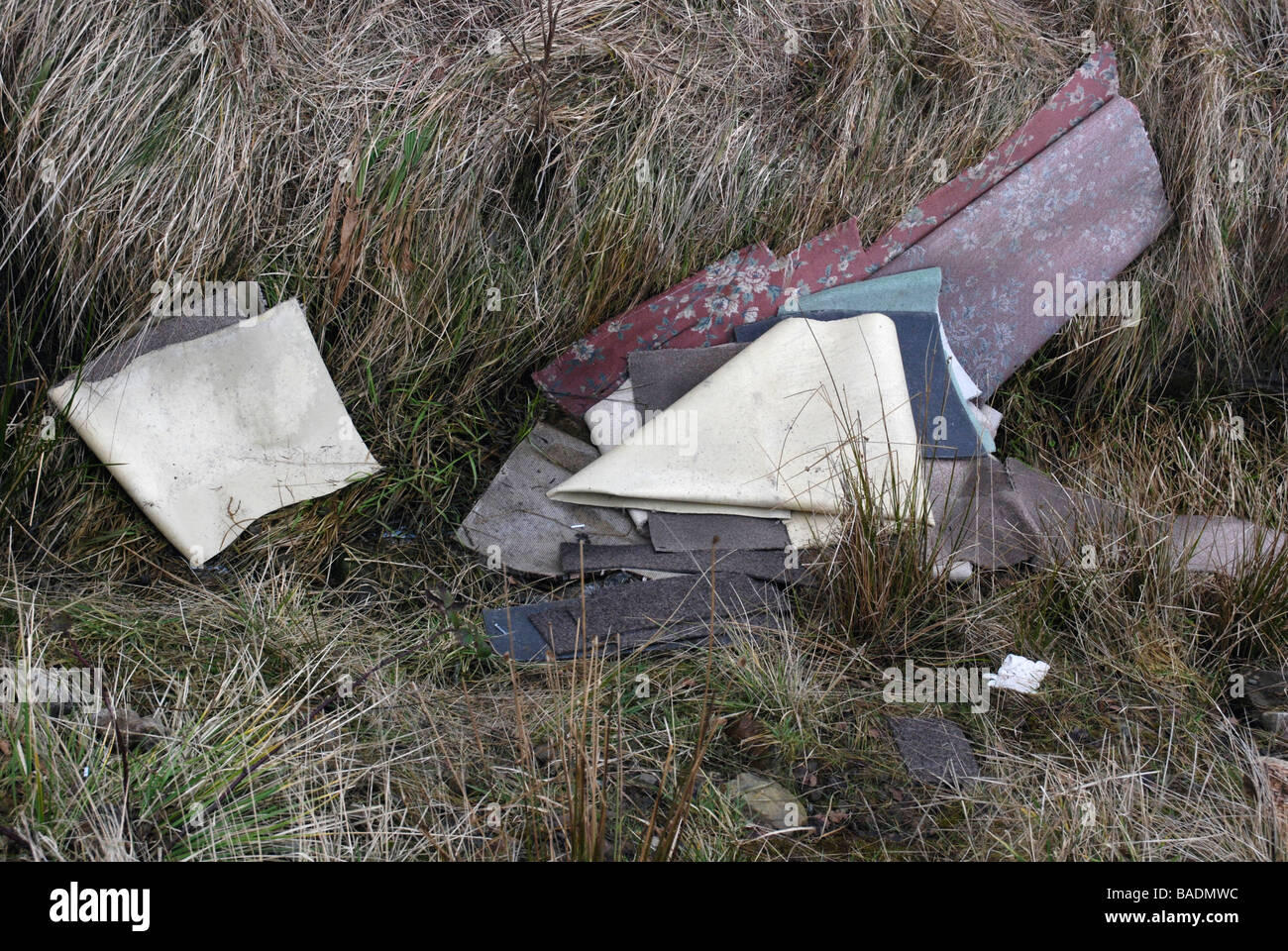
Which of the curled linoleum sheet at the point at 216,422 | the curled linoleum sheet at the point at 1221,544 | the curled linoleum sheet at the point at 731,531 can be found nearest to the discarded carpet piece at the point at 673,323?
the curled linoleum sheet at the point at 731,531

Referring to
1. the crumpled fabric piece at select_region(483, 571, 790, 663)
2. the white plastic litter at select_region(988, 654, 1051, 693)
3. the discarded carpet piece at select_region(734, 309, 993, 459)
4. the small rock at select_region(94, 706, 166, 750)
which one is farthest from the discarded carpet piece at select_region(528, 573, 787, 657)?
the small rock at select_region(94, 706, 166, 750)

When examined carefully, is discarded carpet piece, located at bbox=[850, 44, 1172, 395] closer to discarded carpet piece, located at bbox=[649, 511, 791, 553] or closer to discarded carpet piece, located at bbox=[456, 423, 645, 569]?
discarded carpet piece, located at bbox=[649, 511, 791, 553]

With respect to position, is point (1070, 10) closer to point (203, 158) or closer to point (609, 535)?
point (609, 535)

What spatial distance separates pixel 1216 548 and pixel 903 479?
1.01m

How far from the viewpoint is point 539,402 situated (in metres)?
3.62

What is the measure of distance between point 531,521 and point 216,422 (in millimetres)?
1042

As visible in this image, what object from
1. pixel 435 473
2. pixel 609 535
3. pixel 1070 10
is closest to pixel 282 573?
pixel 435 473

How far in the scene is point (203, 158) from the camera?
10.3 ft

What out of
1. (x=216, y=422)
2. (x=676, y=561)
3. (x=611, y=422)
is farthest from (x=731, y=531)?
(x=216, y=422)

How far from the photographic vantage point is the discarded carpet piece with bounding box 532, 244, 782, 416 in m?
3.60

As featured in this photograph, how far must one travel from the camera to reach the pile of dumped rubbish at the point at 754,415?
3.06 meters

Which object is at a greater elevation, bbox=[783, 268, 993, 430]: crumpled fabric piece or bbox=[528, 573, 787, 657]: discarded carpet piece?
bbox=[783, 268, 993, 430]: crumpled fabric piece

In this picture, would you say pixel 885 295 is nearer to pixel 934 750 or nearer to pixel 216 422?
pixel 934 750

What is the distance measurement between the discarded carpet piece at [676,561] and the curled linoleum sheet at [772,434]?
0.51 feet
